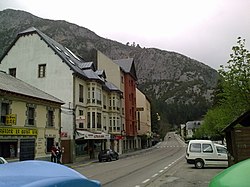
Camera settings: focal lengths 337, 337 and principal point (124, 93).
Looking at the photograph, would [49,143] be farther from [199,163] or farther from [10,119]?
[199,163]

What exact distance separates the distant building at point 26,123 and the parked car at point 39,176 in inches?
852

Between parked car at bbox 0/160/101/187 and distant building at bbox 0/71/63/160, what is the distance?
21.7 meters

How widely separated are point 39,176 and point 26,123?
2493 cm

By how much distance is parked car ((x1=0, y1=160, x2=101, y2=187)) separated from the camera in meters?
2.47

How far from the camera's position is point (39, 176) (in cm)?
269

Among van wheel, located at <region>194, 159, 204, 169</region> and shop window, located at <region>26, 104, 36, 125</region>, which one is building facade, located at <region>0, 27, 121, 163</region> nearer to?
shop window, located at <region>26, 104, 36, 125</region>

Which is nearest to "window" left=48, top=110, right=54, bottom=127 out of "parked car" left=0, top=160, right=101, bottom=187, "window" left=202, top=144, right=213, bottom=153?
"window" left=202, top=144, right=213, bottom=153

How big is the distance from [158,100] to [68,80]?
155 metres

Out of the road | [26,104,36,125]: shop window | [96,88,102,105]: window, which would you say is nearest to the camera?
the road

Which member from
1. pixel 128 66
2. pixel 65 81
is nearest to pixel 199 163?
pixel 65 81

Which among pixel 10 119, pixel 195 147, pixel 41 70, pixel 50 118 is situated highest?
pixel 41 70

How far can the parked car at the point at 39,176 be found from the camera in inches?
97.3

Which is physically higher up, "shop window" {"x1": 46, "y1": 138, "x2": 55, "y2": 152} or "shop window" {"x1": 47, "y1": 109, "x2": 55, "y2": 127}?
"shop window" {"x1": 47, "y1": 109, "x2": 55, "y2": 127}

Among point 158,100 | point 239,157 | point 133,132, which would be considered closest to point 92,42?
point 158,100
